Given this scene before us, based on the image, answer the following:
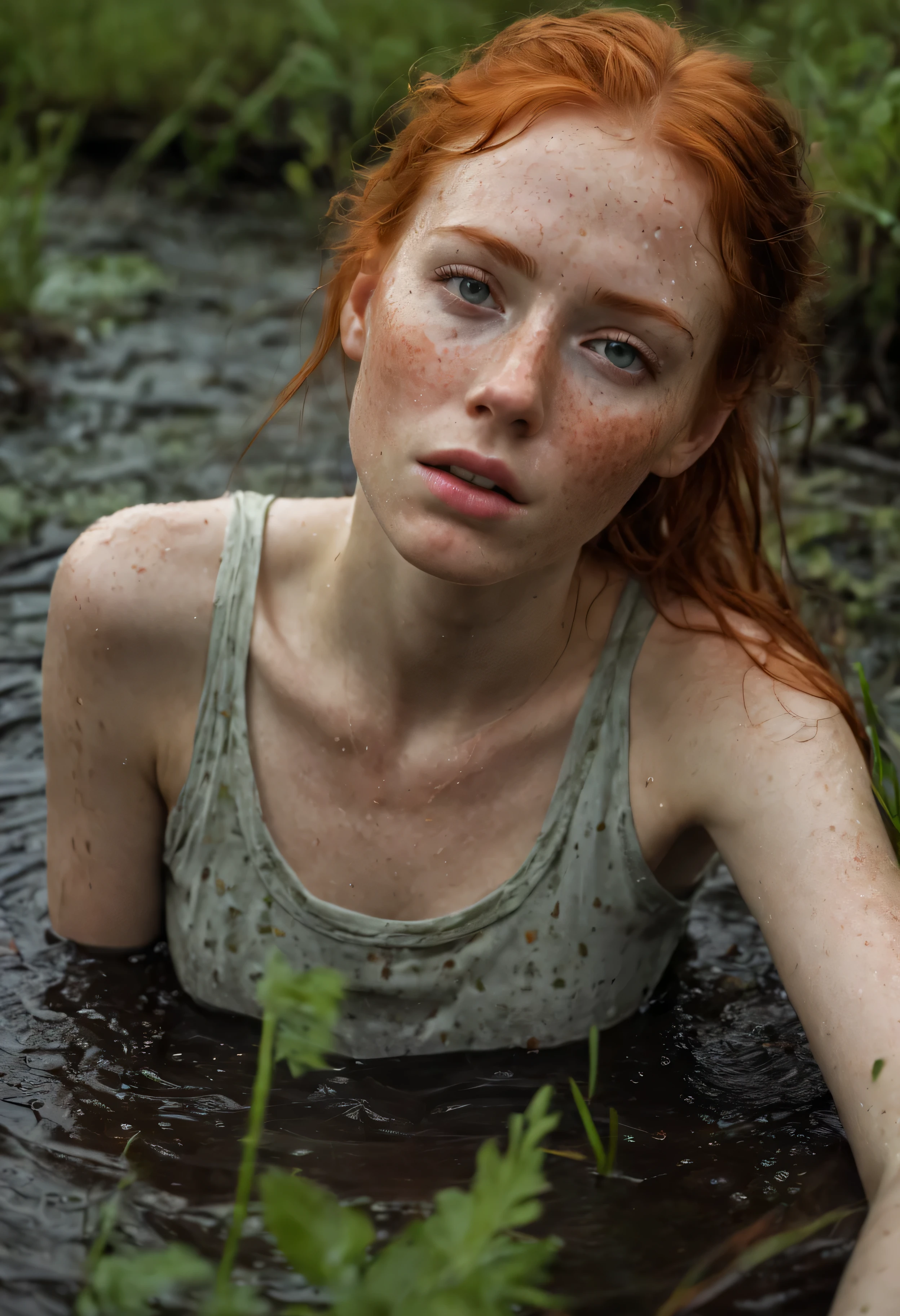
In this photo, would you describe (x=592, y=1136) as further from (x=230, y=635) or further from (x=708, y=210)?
(x=708, y=210)

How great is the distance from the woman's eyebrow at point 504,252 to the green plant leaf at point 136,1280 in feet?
3.85

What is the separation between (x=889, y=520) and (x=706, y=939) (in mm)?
1634

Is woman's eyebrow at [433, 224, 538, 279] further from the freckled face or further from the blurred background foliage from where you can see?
the blurred background foliage

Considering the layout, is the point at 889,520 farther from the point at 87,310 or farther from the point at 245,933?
the point at 87,310

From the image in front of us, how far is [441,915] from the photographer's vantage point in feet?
7.20

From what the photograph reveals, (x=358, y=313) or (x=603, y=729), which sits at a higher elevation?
(x=358, y=313)

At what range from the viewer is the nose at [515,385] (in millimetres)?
1744

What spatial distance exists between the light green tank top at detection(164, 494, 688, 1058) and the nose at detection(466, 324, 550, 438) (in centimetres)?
55

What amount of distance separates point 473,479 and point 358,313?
457mm

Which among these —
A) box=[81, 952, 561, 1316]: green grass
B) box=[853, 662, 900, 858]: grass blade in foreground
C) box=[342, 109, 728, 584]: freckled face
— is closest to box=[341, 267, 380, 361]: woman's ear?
box=[342, 109, 728, 584]: freckled face

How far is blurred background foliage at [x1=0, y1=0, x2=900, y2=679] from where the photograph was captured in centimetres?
392

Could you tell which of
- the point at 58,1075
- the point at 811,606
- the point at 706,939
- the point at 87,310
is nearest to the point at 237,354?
the point at 87,310

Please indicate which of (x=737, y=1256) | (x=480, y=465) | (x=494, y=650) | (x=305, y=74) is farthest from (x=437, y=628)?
(x=305, y=74)

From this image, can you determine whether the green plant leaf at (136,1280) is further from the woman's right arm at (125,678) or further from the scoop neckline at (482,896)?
the woman's right arm at (125,678)
